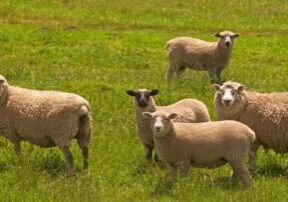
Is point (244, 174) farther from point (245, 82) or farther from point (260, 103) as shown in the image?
point (245, 82)

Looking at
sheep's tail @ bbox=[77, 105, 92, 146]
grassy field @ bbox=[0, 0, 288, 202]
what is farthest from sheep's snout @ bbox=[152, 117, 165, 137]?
sheep's tail @ bbox=[77, 105, 92, 146]

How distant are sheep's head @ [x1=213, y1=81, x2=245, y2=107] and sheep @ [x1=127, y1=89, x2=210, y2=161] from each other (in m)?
0.78

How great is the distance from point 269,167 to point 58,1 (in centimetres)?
3089

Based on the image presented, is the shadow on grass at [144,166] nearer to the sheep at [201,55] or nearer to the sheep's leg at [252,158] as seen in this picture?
the sheep's leg at [252,158]

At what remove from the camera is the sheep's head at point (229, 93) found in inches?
502

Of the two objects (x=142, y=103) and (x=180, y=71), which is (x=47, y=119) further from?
(x=180, y=71)

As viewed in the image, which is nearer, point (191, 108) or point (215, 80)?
point (191, 108)

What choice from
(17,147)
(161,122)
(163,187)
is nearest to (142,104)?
(161,122)

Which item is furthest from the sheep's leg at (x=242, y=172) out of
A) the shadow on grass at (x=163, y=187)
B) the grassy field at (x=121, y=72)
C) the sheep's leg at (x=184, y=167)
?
the shadow on grass at (x=163, y=187)

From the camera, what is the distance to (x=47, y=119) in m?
12.1

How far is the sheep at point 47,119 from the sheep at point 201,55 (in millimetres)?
10131

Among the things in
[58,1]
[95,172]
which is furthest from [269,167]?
[58,1]

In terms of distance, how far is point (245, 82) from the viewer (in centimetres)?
2088

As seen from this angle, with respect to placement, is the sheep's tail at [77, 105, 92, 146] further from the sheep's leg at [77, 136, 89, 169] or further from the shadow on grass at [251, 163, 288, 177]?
the shadow on grass at [251, 163, 288, 177]
